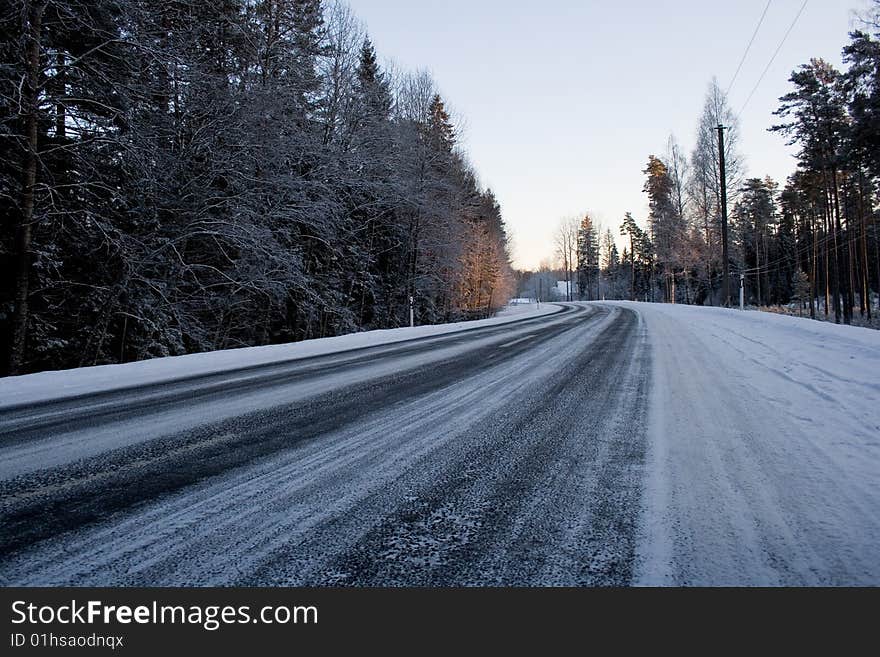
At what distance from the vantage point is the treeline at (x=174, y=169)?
7906 millimetres

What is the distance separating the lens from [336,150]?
15398mm

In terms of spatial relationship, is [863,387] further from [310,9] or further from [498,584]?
[310,9]

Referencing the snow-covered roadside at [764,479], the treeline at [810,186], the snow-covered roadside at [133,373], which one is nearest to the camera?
the snow-covered roadside at [764,479]

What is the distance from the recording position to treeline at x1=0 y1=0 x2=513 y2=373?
791 cm

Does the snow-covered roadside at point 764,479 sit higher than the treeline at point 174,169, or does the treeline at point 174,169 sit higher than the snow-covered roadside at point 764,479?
the treeline at point 174,169

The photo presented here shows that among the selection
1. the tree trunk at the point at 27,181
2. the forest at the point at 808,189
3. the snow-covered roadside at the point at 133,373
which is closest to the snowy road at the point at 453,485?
the snow-covered roadside at the point at 133,373

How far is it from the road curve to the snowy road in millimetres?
12

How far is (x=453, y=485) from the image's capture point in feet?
7.39

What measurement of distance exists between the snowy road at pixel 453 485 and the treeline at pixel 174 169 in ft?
19.5

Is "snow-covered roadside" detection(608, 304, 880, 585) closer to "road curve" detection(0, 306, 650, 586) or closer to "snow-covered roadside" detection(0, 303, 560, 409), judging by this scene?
"road curve" detection(0, 306, 650, 586)

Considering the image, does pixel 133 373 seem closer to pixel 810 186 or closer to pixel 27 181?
pixel 27 181

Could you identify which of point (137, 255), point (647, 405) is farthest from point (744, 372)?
point (137, 255)

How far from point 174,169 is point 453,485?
34.5 feet

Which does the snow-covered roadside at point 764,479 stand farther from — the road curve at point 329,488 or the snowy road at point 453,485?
the road curve at point 329,488
